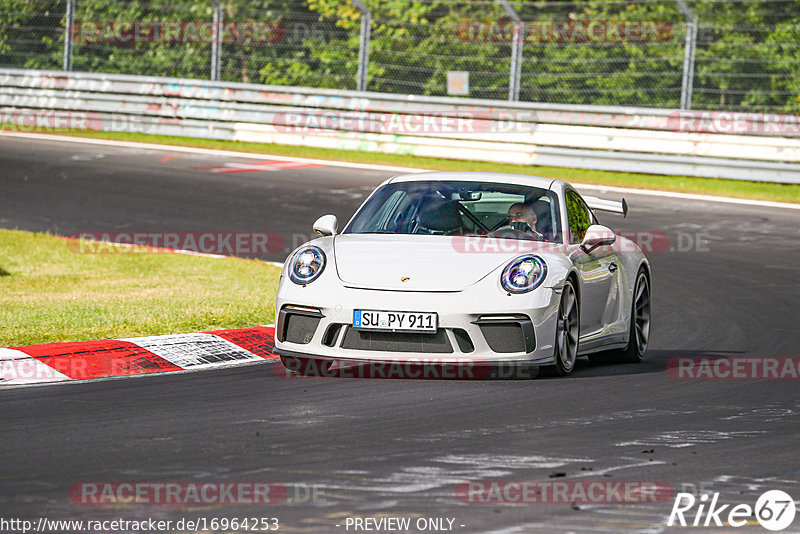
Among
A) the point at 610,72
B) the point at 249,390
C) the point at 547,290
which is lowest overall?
the point at 249,390

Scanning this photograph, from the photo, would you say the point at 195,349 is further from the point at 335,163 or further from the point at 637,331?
the point at 335,163

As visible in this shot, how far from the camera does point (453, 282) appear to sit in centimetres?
789

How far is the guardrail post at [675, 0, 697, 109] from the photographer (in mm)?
20484

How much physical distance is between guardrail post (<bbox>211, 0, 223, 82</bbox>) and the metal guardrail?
301mm

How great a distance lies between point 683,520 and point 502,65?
698 inches

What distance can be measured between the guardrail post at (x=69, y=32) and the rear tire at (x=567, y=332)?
60.7ft

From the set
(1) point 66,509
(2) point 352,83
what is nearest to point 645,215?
(2) point 352,83

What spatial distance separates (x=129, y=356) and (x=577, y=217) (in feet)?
10.0

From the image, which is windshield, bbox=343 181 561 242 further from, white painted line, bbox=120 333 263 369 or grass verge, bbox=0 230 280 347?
grass verge, bbox=0 230 280 347

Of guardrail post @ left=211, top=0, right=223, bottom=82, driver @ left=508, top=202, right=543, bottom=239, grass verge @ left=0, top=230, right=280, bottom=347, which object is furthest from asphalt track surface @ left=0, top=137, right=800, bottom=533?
guardrail post @ left=211, top=0, right=223, bottom=82

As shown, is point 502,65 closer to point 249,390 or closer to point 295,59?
point 295,59

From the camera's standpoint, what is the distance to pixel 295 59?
23797 mm

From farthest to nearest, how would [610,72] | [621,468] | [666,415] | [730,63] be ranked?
[610,72]
[730,63]
[666,415]
[621,468]

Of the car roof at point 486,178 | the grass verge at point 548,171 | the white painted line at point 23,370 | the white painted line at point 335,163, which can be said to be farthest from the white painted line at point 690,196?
the white painted line at point 23,370
